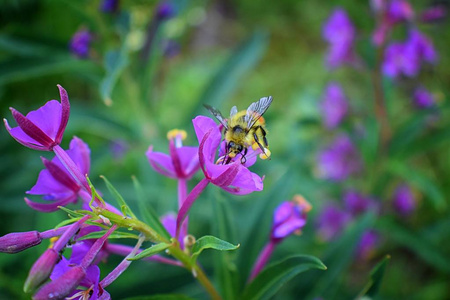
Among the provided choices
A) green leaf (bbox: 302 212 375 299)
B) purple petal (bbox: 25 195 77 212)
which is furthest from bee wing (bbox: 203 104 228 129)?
green leaf (bbox: 302 212 375 299)

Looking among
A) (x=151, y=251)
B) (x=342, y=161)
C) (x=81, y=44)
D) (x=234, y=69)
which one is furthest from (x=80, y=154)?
(x=342, y=161)

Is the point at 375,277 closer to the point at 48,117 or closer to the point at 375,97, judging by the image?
the point at 48,117

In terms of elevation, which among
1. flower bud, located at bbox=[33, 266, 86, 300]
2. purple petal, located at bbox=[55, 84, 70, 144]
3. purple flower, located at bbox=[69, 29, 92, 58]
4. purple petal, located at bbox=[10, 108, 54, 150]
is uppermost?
purple flower, located at bbox=[69, 29, 92, 58]

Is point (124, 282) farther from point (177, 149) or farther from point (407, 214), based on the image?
point (407, 214)

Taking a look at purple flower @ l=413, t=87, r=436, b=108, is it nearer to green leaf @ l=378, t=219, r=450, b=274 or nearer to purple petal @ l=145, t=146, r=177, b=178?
green leaf @ l=378, t=219, r=450, b=274

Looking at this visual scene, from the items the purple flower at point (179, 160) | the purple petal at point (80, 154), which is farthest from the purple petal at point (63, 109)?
the purple flower at point (179, 160)
